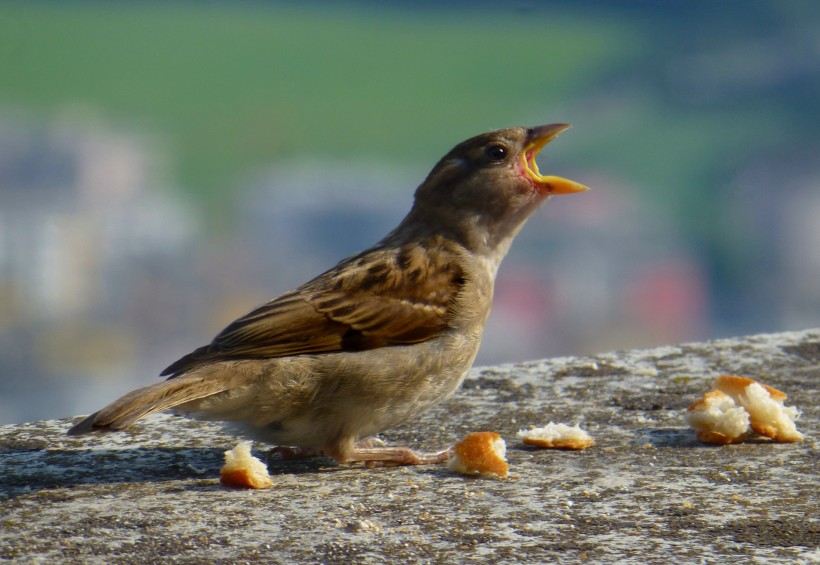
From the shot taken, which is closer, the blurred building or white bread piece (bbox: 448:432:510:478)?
white bread piece (bbox: 448:432:510:478)

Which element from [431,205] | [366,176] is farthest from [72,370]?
[431,205]

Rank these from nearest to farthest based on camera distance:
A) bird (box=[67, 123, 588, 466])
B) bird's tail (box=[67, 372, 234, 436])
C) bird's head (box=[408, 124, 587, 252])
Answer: bird's tail (box=[67, 372, 234, 436]), bird (box=[67, 123, 588, 466]), bird's head (box=[408, 124, 587, 252])

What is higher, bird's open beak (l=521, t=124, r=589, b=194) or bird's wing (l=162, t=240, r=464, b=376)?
bird's open beak (l=521, t=124, r=589, b=194)

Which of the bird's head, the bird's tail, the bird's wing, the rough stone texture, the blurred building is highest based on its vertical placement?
the blurred building

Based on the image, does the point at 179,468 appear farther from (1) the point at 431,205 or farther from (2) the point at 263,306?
(1) the point at 431,205

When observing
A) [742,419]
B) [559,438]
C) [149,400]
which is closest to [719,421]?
[742,419]

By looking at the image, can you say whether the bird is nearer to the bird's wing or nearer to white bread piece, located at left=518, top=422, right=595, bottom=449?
the bird's wing

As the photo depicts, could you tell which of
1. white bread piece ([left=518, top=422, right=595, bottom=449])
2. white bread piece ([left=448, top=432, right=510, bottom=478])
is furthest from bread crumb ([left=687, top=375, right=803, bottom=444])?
white bread piece ([left=448, top=432, right=510, bottom=478])

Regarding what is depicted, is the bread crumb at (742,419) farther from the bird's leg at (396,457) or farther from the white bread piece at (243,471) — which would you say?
the white bread piece at (243,471)
